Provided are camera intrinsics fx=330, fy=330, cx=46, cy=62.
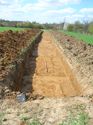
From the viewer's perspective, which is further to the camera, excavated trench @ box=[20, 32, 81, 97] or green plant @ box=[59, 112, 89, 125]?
excavated trench @ box=[20, 32, 81, 97]

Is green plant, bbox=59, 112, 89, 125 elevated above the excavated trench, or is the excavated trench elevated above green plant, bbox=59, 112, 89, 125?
green plant, bbox=59, 112, 89, 125

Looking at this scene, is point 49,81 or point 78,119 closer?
point 78,119

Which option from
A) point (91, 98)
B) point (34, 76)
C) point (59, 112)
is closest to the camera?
point (59, 112)

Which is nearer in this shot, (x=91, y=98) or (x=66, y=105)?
(x=66, y=105)

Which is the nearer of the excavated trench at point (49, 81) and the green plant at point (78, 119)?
the green plant at point (78, 119)

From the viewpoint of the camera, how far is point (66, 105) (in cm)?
864

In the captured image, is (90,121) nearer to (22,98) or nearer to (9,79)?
(22,98)

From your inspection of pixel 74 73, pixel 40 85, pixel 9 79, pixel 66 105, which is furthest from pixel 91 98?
pixel 74 73

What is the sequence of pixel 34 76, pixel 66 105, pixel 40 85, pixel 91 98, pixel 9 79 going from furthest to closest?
pixel 34 76 < pixel 40 85 < pixel 9 79 < pixel 91 98 < pixel 66 105

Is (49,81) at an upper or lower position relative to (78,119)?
lower

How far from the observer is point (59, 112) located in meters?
8.09

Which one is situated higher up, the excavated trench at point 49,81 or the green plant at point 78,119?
the green plant at point 78,119

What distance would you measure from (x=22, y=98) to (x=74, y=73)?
7.05 meters

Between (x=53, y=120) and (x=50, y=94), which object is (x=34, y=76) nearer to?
(x=50, y=94)
